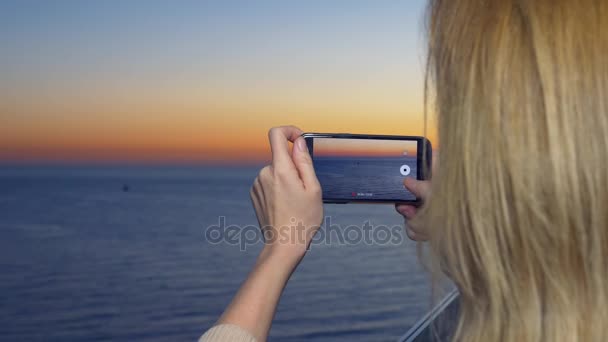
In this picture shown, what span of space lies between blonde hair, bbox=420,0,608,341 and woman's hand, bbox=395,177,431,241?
261mm

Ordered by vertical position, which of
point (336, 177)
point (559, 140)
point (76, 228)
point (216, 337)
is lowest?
point (76, 228)

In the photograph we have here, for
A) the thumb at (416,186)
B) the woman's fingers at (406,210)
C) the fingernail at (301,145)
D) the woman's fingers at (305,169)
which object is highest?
the fingernail at (301,145)

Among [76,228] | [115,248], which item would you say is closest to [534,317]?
[115,248]

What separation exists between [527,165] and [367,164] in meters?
0.70

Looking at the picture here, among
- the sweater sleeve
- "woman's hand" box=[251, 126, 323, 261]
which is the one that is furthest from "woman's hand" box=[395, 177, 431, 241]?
the sweater sleeve

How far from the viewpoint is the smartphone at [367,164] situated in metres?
1.24

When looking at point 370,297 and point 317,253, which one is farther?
point 317,253

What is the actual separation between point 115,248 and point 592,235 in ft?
41.6

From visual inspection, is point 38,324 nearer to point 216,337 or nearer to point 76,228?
point 216,337

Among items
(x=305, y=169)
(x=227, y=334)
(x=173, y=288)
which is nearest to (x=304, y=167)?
(x=305, y=169)

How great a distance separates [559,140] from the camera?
0.59 meters

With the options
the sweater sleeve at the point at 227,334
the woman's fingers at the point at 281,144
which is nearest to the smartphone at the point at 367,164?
the woman's fingers at the point at 281,144

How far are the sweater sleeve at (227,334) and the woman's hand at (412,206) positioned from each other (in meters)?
0.31

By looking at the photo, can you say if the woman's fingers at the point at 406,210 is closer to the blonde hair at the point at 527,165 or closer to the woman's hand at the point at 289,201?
the woman's hand at the point at 289,201
